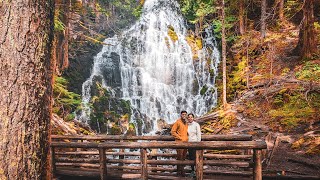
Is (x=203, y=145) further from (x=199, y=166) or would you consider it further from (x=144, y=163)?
(x=144, y=163)

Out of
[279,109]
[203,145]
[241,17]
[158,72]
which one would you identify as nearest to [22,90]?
[203,145]

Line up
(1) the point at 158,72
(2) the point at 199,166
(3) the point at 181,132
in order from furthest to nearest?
(1) the point at 158,72
(3) the point at 181,132
(2) the point at 199,166

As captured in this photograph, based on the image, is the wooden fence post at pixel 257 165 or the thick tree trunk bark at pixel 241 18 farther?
the thick tree trunk bark at pixel 241 18

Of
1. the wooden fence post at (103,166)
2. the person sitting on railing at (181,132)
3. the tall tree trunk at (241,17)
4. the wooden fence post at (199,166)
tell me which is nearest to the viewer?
the wooden fence post at (199,166)

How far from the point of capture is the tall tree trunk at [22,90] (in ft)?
7.27

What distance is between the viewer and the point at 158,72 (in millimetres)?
22359

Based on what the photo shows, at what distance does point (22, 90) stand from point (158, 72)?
66.2ft

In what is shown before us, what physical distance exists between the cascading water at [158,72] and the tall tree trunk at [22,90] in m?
15.5

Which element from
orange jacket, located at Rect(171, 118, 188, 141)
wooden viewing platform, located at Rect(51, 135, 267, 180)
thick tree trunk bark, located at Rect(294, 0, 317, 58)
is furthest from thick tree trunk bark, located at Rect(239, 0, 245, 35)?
orange jacket, located at Rect(171, 118, 188, 141)

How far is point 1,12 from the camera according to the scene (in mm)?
2273

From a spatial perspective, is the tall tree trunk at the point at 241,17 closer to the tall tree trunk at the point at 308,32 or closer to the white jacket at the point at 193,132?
the tall tree trunk at the point at 308,32

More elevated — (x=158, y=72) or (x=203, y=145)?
(x=158, y=72)

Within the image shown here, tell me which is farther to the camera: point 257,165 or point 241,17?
point 241,17

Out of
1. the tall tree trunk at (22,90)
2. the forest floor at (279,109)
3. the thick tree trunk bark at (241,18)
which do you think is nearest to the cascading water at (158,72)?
the thick tree trunk bark at (241,18)
